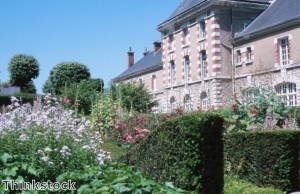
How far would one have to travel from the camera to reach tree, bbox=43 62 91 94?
4244 centimetres

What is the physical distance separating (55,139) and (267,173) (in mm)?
4732

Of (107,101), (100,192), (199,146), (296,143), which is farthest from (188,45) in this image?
(100,192)

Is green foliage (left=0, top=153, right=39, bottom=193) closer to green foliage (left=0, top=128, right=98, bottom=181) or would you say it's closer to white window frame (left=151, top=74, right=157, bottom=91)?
green foliage (left=0, top=128, right=98, bottom=181)

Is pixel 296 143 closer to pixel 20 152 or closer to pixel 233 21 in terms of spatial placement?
pixel 20 152

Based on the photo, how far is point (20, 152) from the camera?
17.5ft

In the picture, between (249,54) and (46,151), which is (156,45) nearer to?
(249,54)

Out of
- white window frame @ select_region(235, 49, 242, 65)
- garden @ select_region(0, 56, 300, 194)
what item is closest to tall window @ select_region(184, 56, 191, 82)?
white window frame @ select_region(235, 49, 242, 65)

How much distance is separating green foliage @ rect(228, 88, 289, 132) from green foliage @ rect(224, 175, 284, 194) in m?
2.08

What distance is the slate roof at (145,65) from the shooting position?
112 feet

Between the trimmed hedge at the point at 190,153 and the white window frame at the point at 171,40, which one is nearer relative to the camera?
the trimmed hedge at the point at 190,153

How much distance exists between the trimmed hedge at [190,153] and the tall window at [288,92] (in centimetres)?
1523

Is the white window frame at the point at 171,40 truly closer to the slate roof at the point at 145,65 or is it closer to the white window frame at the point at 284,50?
the slate roof at the point at 145,65

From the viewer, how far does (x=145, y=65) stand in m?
36.4

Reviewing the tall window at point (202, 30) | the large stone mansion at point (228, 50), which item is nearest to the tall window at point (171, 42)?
the large stone mansion at point (228, 50)
